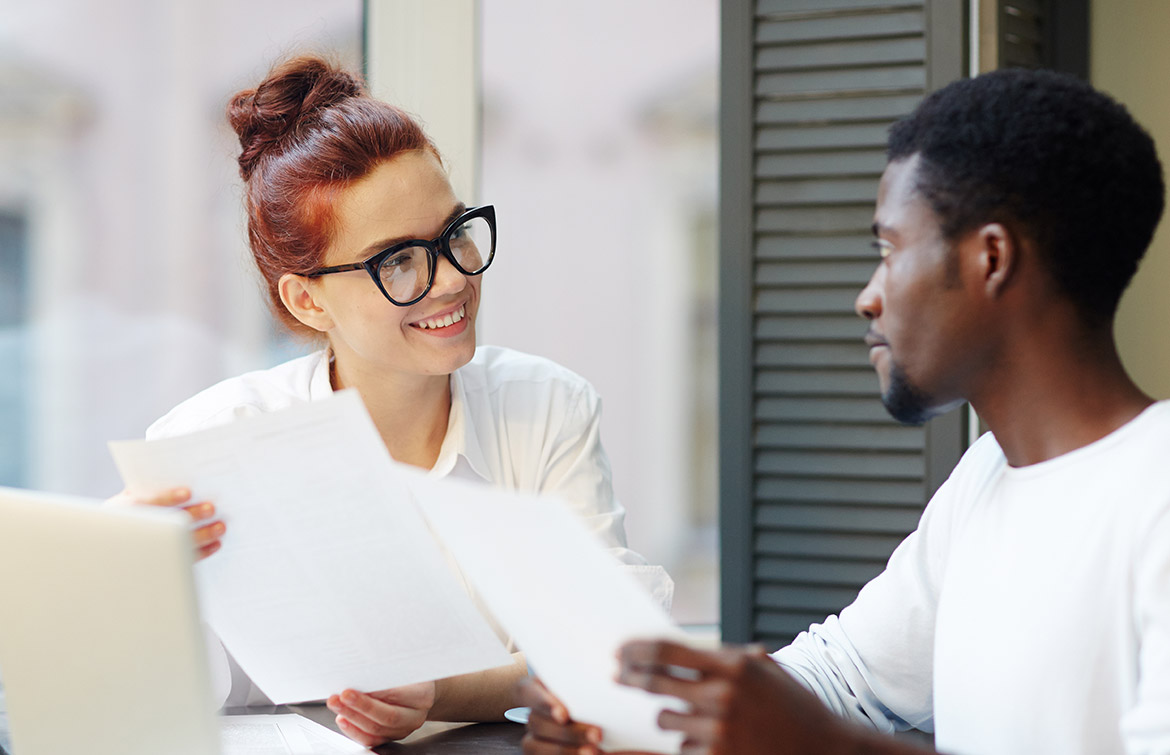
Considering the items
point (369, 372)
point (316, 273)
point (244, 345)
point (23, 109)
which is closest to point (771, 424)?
point (369, 372)

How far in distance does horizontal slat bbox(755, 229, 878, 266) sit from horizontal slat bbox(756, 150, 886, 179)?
6cm

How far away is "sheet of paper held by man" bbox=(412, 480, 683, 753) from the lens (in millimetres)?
684

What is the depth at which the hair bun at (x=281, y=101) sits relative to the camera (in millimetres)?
1530

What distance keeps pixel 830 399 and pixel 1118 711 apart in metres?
0.92

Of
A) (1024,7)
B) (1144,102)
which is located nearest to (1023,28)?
(1024,7)

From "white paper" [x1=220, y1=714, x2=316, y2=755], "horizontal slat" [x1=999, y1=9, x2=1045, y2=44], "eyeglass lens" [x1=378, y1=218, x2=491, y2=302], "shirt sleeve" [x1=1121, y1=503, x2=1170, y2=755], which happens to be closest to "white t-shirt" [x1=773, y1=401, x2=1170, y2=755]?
"shirt sleeve" [x1=1121, y1=503, x2=1170, y2=755]

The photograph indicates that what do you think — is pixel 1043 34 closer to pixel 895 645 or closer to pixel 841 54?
pixel 841 54

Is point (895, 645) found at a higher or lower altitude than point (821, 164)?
lower

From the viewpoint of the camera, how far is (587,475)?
1546 millimetres

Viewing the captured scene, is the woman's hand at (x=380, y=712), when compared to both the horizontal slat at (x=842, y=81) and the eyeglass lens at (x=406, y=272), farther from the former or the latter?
the horizontal slat at (x=842, y=81)

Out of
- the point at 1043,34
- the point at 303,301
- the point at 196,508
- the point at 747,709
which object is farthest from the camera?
the point at 1043,34

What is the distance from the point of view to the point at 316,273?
1.45m

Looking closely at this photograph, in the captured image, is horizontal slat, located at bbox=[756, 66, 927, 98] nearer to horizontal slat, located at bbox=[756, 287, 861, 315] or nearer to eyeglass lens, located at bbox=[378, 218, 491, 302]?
horizontal slat, located at bbox=[756, 287, 861, 315]

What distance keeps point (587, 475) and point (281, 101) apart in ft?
2.23
